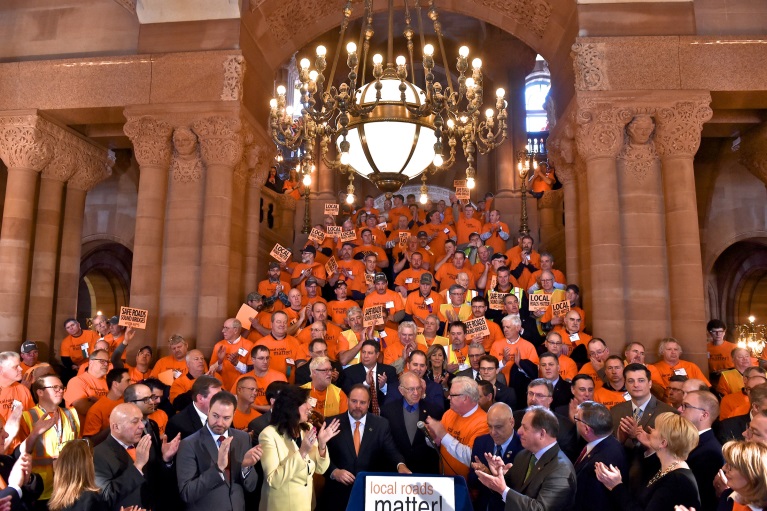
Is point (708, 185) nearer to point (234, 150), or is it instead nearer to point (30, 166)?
point (234, 150)

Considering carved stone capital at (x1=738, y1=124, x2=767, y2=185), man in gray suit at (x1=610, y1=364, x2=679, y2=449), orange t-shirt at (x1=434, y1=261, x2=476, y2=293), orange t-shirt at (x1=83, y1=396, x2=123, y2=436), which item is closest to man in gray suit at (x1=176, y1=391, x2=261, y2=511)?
orange t-shirt at (x1=83, y1=396, x2=123, y2=436)

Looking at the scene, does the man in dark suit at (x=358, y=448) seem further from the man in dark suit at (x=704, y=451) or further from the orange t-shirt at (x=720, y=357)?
the orange t-shirt at (x=720, y=357)

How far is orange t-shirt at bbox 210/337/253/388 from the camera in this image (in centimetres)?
767

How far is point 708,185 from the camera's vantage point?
12.4m

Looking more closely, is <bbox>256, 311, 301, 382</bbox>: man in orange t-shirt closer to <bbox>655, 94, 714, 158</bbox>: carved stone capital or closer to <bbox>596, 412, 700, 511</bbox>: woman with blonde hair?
<bbox>596, 412, 700, 511</bbox>: woman with blonde hair

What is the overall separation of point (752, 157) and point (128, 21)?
1012 centimetres

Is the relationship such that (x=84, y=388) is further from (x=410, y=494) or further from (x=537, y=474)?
(x=537, y=474)

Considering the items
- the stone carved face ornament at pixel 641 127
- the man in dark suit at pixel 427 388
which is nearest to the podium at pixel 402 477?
the man in dark suit at pixel 427 388

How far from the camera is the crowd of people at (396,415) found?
3.74 metres

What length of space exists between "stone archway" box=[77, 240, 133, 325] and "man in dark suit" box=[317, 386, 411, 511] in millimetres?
11072

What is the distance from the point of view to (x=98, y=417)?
228 inches

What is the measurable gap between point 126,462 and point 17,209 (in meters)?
7.21

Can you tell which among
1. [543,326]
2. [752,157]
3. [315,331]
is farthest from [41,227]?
[752,157]

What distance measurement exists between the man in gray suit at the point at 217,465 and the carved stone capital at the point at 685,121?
22.3 feet
